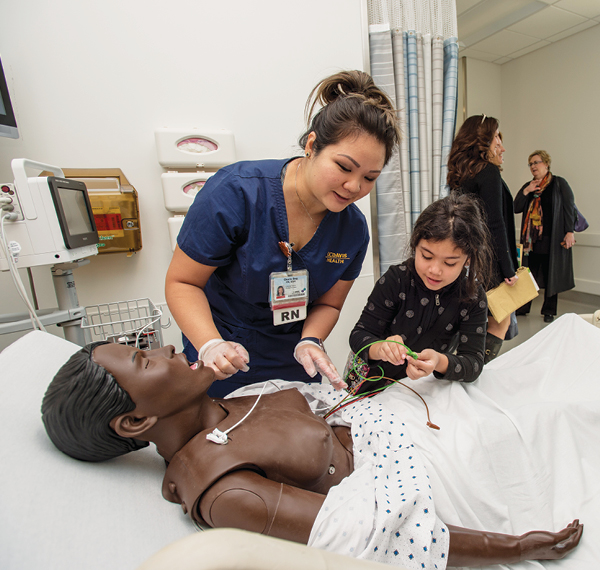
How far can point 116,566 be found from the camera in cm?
53

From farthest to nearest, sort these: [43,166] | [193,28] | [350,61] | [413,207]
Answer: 1. [413,207]
2. [350,61]
3. [193,28]
4. [43,166]

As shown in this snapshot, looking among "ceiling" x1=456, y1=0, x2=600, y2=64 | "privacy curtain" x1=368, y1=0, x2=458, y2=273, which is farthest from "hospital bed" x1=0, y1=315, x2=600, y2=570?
"ceiling" x1=456, y1=0, x2=600, y2=64

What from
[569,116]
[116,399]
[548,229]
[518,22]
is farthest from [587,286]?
[116,399]

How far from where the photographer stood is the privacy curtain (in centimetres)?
236

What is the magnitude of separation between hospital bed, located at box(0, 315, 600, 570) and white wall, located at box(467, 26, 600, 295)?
4.03 metres

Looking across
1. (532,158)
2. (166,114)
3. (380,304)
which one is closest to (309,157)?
(380,304)

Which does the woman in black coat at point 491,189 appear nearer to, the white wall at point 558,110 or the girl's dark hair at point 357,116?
the girl's dark hair at point 357,116

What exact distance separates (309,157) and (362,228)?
1.12 ft

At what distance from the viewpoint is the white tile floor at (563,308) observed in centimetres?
388

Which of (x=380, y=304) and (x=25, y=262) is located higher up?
(x=25, y=262)

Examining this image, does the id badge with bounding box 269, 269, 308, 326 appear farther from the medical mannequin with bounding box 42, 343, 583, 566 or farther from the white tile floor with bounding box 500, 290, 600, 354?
the white tile floor with bounding box 500, 290, 600, 354

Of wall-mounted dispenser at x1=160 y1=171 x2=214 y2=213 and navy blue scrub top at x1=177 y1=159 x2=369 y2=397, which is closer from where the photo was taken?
navy blue scrub top at x1=177 y1=159 x2=369 y2=397

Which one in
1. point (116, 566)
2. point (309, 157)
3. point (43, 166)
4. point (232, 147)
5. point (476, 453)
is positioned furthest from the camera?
point (232, 147)

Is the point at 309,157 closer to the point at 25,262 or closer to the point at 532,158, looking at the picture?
the point at 25,262
